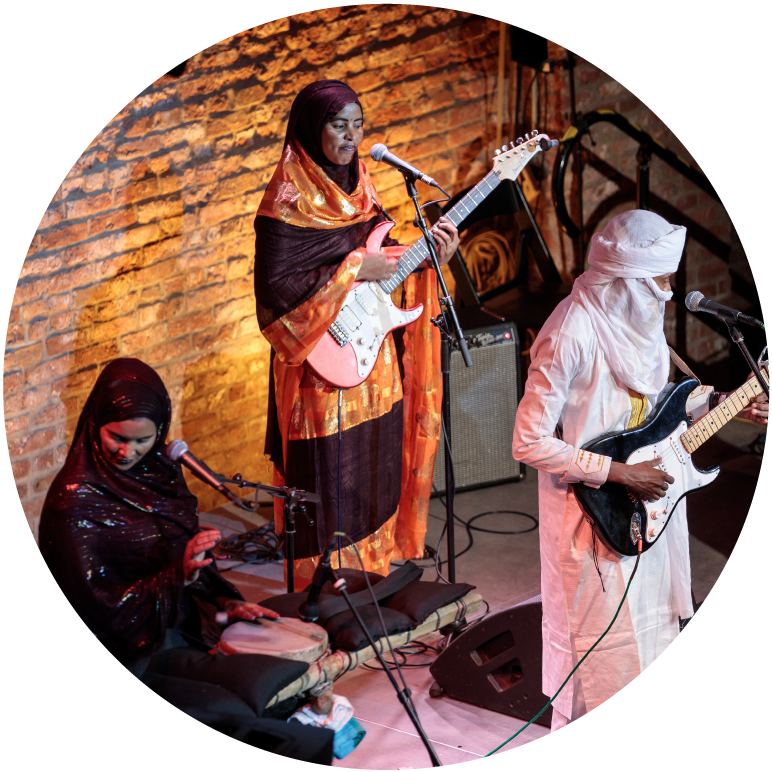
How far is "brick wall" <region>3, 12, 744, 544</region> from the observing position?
3.08 m

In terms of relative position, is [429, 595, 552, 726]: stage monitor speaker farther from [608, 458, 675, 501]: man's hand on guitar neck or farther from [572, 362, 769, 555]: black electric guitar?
[608, 458, 675, 501]: man's hand on guitar neck

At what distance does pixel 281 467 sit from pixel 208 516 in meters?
0.33

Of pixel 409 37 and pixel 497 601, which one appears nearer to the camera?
pixel 497 601

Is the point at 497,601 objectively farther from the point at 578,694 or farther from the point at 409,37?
the point at 409,37

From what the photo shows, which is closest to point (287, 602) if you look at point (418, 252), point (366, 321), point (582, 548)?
point (582, 548)

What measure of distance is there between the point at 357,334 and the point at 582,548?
104 cm

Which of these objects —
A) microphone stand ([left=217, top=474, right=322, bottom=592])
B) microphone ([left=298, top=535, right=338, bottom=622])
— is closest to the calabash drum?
microphone ([left=298, top=535, right=338, bottom=622])

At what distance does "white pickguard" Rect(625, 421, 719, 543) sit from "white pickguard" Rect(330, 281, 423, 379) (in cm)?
102

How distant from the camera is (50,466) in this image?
279cm

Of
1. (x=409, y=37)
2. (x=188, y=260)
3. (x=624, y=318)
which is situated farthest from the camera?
(x=409, y=37)

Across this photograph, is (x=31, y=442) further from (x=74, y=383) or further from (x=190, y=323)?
(x=190, y=323)

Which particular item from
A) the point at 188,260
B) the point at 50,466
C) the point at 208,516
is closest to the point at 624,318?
the point at 208,516

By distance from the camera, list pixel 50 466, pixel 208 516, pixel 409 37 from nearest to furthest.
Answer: pixel 50 466 < pixel 208 516 < pixel 409 37

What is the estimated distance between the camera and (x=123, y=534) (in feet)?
7.63
